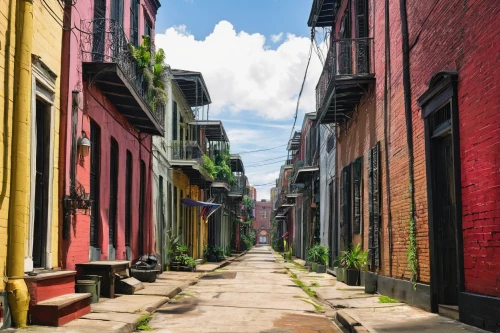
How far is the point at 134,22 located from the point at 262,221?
373 feet

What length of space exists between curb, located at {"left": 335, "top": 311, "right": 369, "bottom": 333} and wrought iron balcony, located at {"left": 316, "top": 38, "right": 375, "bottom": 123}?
6.73m

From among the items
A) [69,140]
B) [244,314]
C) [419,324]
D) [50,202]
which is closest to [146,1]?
[69,140]

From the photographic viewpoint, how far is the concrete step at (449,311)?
320 inches

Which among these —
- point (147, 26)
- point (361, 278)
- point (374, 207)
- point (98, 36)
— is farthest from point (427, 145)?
point (147, 26)

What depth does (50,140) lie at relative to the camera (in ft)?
29.5

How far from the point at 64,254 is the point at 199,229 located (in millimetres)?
20773

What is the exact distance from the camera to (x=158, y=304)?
10414 mm

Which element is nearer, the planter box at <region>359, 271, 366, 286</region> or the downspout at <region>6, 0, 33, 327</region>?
the downspout at <region>6, 0, 33, 327</region>

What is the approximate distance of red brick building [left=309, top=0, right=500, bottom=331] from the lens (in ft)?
23.2

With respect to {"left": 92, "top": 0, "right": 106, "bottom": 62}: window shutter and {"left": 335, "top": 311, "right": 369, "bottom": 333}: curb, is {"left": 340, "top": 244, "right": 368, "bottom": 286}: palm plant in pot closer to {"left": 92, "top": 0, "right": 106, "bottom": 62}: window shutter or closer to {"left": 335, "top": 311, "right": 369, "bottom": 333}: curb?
{"left": 335, "top": 311, "right": 369, "bottom": 333}: curb

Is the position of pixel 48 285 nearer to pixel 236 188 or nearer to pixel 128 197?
pixel 128 197

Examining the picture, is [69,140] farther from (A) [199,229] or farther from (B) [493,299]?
(A) [199,229]

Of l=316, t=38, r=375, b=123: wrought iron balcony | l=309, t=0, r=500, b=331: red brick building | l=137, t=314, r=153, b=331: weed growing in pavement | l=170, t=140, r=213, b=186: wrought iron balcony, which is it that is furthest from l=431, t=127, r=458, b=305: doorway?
l=170, t=140, r=213, b=186: wrought iron balcony

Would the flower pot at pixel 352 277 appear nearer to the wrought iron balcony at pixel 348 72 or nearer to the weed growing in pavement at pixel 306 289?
the weed growing in pavement at pixel 306 289
